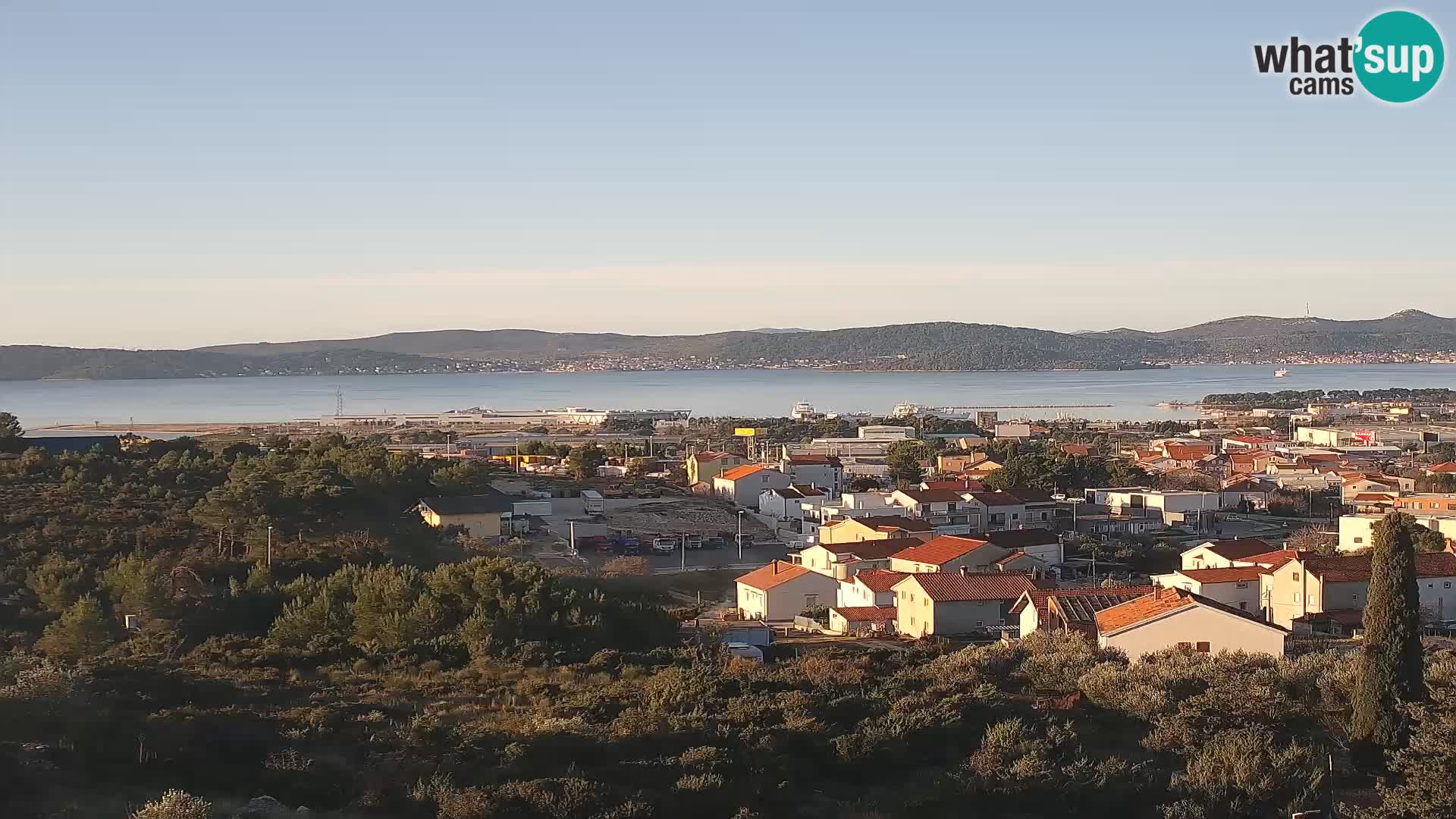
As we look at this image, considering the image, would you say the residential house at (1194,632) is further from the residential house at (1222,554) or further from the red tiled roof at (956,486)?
the red tiled roof at (956,486)

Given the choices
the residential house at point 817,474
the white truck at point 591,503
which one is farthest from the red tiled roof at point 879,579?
the residential house at point 817,474

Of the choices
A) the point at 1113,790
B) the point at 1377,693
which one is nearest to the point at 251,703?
the point at 1113,790

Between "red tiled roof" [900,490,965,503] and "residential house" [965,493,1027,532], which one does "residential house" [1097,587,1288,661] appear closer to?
"residential house" [965,493,1027,532]

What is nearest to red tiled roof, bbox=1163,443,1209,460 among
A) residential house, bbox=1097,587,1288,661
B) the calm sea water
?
residential house, bbox=1097,587,1288,661

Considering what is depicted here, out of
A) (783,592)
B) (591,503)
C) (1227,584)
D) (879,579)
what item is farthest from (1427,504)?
(591,503)

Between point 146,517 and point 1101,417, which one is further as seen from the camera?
point 1101,417

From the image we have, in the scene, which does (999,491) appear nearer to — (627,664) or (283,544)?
(283,544)
